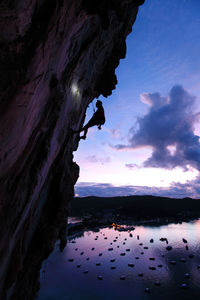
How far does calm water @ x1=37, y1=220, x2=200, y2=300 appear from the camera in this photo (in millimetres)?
30219

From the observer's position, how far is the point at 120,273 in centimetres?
3856

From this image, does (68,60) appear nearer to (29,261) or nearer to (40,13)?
(40,13)

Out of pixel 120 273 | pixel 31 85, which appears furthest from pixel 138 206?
pixel 31 85

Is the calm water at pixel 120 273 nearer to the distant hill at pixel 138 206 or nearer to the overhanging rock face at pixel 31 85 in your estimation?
the overhanging rock face at pixel 31 85

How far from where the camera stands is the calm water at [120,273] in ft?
99.1

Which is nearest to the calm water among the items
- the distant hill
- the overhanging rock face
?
the overhanging rock face

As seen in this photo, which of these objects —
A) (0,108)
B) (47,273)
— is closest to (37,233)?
(0,108)

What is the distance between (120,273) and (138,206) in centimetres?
11766

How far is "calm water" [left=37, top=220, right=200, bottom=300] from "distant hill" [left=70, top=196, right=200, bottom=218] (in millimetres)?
80399

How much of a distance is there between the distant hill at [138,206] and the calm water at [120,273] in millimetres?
80399

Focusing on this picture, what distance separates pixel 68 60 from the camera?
6891 mm

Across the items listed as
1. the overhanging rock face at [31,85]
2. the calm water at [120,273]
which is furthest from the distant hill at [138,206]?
the overhanging rock face at [31,85]

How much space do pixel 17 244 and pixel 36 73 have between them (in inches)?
254

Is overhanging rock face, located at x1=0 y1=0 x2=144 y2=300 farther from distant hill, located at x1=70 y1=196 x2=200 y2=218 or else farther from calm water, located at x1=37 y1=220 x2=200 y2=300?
distant hill, located at x1=70 y1=196 x2=200 y2=218
